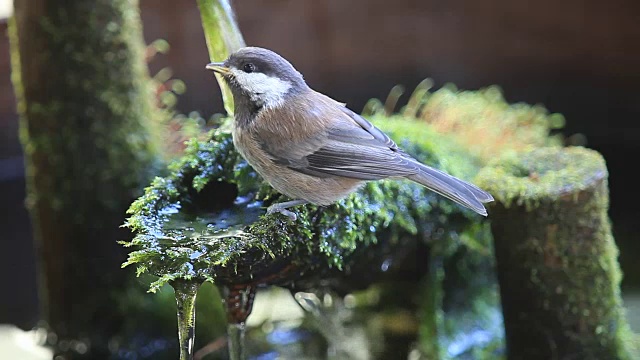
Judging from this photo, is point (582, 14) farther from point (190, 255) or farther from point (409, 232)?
point (190, 255)

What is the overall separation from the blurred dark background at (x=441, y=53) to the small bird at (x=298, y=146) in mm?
2535

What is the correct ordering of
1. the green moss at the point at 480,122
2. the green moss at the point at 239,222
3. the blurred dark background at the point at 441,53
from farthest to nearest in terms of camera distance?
the blurred dark background at the point at 441,53 < the green moss at the point at 480,122 < the green moss at the point at 239,222

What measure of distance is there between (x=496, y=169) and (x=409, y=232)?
0.43 meters

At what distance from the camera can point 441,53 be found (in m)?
5.36

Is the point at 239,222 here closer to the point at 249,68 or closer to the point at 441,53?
the point at 249,68

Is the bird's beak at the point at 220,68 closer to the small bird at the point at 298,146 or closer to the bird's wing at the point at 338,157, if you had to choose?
the small bird at the point at 298,146

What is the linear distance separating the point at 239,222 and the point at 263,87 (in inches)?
17.8

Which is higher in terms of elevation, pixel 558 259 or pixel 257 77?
pixel 257 77

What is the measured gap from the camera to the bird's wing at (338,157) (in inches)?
94.7

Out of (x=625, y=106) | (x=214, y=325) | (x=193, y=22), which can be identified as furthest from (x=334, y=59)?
(x=214, y=325)

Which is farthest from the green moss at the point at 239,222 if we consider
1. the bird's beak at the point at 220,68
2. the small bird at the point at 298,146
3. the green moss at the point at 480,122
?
the green moss at the point at 480,122

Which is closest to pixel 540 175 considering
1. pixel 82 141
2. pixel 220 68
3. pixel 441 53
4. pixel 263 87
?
pixel 263 87

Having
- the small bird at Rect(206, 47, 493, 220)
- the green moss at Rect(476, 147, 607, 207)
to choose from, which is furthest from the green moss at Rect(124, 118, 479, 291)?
the green moss at Rect(476, 147, 607, 207)

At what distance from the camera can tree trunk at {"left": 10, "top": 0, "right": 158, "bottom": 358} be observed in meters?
3.27
